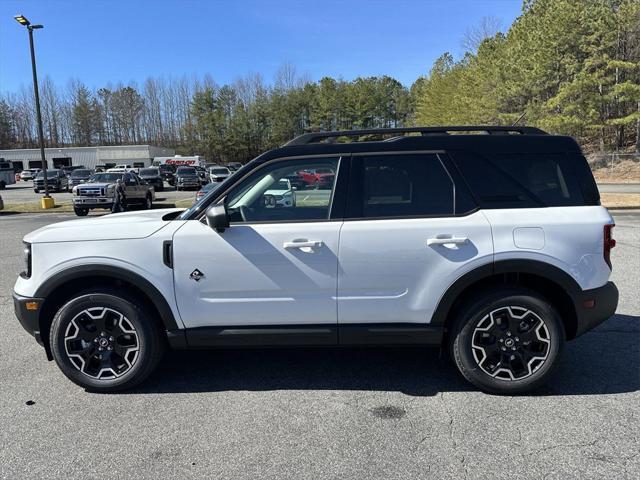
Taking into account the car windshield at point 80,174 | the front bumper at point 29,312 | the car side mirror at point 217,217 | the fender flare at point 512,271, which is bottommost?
the front bumper at point 29,312

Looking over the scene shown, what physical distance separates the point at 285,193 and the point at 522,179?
176cm

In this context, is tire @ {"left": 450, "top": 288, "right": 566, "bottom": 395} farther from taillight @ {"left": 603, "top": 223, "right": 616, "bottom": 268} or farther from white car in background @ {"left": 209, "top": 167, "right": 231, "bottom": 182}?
white car in background @ {"left": 209, "top": 167, "right": 231, "bottom": 182}

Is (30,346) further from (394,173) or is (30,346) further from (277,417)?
(394,173)

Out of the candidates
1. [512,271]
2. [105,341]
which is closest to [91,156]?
[105,341]

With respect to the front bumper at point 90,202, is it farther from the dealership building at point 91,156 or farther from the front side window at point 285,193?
the dealership building at point 91,156

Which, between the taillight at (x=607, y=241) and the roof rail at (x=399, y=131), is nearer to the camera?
the taillight at (x=607, y=241)

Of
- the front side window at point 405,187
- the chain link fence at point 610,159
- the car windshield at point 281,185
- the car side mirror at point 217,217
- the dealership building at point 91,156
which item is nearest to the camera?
the car side mirror at point 217,217

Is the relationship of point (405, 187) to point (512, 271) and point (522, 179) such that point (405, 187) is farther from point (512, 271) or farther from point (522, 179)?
point (512, 271)

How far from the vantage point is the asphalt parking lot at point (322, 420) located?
2.73m

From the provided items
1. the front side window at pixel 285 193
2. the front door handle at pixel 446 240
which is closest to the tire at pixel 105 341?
the front side window at pixel 285 193

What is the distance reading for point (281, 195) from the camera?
3.64 metres

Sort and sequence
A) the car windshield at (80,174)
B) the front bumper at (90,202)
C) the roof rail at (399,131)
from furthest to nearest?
the car windshield at (80,174) < the front bumper at (90,202) < the roof rail at (399,131)

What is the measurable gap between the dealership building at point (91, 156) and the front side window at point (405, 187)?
7625 centimetres

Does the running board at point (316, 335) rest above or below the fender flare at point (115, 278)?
below
